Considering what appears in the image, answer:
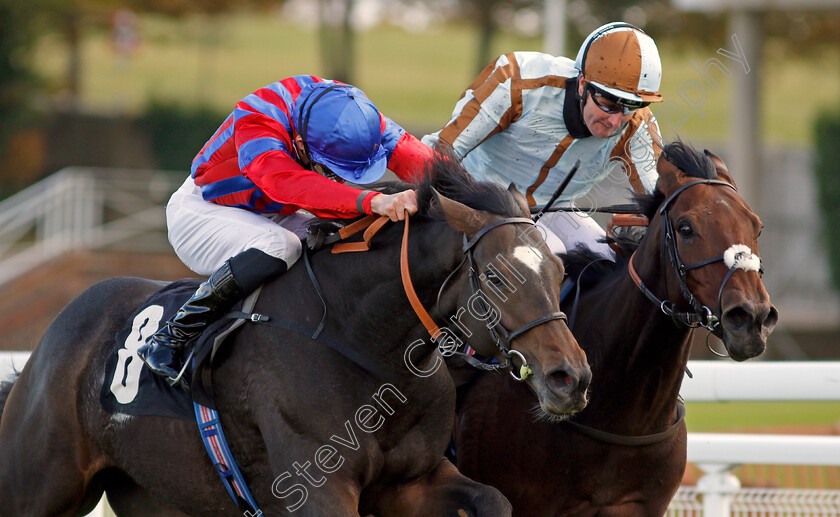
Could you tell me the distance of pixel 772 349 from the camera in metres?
15.9

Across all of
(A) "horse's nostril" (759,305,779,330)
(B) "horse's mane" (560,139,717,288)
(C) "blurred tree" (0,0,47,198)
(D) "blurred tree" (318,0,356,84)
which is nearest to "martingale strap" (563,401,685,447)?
(B) "horse's mane" (560,139,717,288)

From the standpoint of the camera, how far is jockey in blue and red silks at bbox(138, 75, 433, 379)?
339 centimetres

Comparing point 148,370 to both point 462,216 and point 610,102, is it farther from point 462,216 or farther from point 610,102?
point 610,102

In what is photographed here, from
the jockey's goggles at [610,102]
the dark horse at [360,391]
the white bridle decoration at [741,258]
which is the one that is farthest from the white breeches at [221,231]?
the white bridle decoration at [741,258]

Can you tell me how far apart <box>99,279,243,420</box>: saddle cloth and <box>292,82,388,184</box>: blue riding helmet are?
0.66 metres

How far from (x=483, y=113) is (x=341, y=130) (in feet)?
2.93

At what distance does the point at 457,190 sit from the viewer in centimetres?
322

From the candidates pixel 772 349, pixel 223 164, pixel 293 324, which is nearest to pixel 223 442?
pixel 293 324

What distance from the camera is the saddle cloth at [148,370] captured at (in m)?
3.62

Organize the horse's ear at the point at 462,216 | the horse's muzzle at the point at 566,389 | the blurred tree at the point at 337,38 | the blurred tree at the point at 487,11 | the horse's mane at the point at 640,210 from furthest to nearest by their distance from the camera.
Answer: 1. the blurred tree at the point at 487,11
2. the blurred tree at the point at 337,38
3. the horse's mane at the point at 640,210
4. the horse's ear at the point at 462,216
5. the horse's muzzle at the point at 566,389

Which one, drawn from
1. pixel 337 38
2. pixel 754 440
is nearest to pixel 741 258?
pixel 754 440

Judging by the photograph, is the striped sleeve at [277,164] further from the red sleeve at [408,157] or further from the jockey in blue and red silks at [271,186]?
the red sleeve at [408,157]

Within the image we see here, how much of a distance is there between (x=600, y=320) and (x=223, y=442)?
1.40 metres

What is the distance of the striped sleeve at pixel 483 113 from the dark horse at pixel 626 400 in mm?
714
